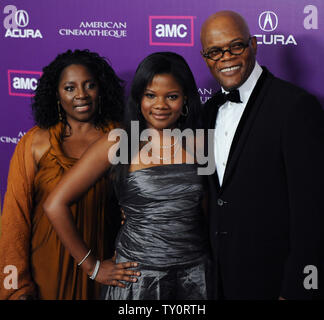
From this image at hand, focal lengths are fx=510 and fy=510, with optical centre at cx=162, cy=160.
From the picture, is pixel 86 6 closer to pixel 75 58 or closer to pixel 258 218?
pixel 75 58

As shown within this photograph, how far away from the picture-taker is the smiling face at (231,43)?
5.77 ft

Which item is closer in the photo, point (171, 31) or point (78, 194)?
point (78, 194)

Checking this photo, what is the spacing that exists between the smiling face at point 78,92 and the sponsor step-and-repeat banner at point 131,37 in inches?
17.5

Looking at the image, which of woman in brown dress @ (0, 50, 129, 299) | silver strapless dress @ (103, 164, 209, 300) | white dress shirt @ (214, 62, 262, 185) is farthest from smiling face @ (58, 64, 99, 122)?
white dress shirt @ (214, 62, 262, 185)

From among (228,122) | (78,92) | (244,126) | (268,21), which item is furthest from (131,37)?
(244,126)

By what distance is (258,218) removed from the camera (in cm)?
173

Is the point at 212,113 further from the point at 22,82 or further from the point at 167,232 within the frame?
the point at 22,82

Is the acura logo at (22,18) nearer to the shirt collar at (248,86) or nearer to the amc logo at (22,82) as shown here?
the amc logo at (22,82)

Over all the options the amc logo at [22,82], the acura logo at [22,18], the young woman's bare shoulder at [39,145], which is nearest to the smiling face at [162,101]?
the young woman's bare shoulder at [39,145]

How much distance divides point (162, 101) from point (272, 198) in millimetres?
510

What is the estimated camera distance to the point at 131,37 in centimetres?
261

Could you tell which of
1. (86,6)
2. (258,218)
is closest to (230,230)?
(258,218)
